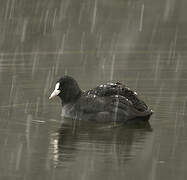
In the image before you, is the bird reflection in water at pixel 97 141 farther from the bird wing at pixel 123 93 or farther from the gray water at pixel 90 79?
the bird wing at pixel 123 93

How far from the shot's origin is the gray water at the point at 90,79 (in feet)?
48.3

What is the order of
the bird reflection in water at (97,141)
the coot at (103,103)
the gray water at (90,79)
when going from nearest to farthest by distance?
the gray water at (90,79), the bird reflection in water at (97,141), the coot at (103,103)

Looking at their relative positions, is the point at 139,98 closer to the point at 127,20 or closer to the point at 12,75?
the point at 12,75

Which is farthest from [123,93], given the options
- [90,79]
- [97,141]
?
[90,79]

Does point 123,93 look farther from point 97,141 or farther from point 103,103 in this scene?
point 97,141

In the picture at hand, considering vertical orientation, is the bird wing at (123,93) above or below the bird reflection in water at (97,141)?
above

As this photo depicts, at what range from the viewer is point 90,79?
21812 mm

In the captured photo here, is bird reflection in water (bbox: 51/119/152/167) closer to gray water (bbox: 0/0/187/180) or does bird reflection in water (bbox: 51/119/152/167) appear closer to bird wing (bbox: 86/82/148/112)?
gray water (bbox: 0/0/187/180)

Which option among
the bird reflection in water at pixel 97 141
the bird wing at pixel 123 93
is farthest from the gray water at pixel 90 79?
the bird wing at pixel 123 93

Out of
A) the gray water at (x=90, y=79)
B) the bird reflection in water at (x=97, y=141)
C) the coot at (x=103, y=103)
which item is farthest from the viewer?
the coot at (x=103, y=103)

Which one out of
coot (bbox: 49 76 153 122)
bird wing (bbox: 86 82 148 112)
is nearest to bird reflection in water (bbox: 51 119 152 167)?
coot (bbox: 49 76 153 122)

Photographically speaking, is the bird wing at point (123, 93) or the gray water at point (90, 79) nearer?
the gray water at point (90, 79)

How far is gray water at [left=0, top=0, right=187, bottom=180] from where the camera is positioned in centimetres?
1473

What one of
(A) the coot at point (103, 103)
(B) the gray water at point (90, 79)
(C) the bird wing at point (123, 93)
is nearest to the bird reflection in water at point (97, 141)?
(B) the gray water at point (90, 79)
